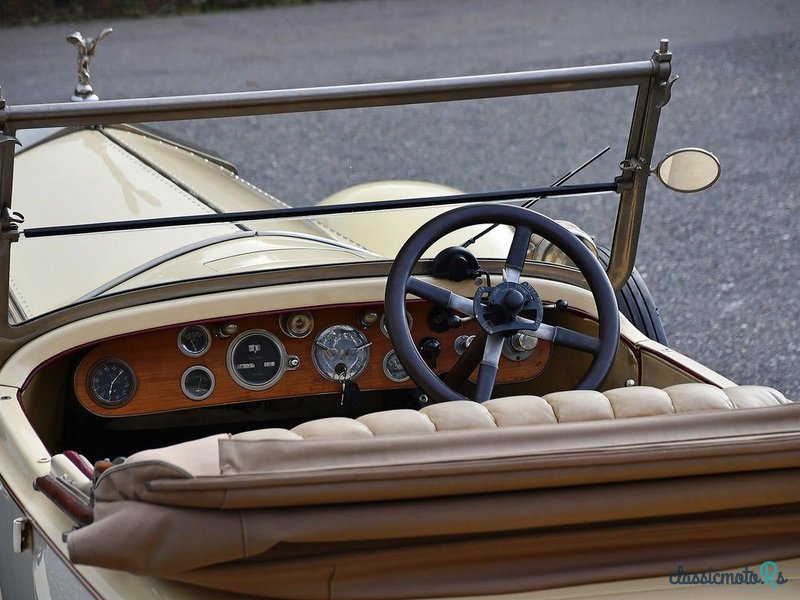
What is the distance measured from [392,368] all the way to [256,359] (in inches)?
14.4

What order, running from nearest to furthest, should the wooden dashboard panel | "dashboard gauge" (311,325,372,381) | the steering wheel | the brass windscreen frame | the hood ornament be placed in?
the brass windscreen frame < the steering wheel < the wooden dashboard panel < "dashboard gauge" (311,325,372,381) < the hood ornament

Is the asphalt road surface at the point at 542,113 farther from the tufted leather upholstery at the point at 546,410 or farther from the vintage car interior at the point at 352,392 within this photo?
the tufted leather upholstery at the point at 546,410

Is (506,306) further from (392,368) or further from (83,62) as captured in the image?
(83,62)

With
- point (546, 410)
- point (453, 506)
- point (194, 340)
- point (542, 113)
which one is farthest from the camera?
point (542, 113)

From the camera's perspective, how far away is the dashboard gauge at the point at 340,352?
286 centimetres

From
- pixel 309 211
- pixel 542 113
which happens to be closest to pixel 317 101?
pixel 309 211

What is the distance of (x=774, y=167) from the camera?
691cm

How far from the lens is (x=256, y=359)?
9.34 feet

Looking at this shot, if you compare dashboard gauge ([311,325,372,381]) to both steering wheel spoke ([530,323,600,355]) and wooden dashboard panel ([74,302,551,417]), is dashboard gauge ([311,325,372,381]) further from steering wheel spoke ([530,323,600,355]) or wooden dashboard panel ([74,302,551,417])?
steering wheel spoke ([530,323,600,355])

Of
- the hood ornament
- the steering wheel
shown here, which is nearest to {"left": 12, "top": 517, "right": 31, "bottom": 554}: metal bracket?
the steering wheel

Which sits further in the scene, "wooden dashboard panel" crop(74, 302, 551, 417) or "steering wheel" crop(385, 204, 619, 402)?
"wooden dashboard panel" crop(74, 302, 551, 417)

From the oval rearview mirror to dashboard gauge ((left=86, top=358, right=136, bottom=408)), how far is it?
142 centimetres

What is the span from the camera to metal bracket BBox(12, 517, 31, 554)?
2.17m

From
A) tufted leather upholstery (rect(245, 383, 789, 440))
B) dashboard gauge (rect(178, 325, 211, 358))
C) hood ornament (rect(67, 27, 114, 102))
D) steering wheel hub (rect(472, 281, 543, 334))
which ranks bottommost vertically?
dashboard gauge (rect(178, 325, 211, 358))
